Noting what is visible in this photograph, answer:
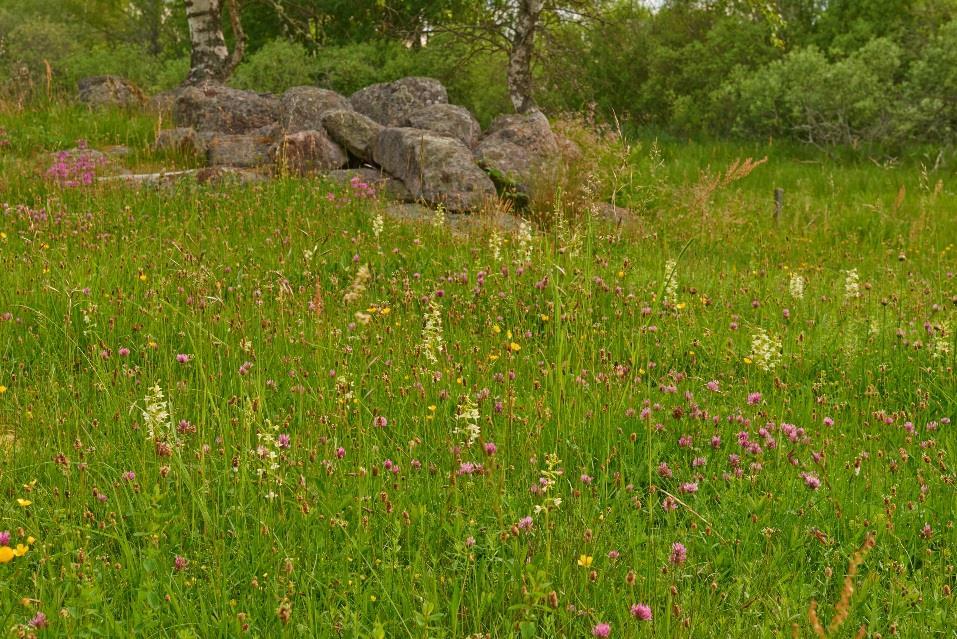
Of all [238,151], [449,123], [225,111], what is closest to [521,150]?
[449,123]

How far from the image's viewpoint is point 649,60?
711 inches

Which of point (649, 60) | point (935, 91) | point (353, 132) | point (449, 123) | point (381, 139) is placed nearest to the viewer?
point (381, 139)

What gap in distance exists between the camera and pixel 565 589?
2580mm

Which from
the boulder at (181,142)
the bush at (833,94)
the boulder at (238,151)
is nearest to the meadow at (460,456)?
the boulder at (238,151)

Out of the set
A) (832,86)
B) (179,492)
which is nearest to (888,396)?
(179,492)

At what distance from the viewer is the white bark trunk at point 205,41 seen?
15.7 meters

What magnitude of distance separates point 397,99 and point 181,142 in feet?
12.1

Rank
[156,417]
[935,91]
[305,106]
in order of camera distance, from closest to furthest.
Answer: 1. [156,417]
2. [305,106]
3. [935,91]

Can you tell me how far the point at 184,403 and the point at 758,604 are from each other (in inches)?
102

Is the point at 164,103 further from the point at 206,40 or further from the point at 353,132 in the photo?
the point at 353,132

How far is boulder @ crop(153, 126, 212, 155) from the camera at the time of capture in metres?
11.1

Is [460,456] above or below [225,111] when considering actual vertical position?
below

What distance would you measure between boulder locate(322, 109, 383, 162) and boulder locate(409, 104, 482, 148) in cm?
80

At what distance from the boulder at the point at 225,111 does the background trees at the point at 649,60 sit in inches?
105
